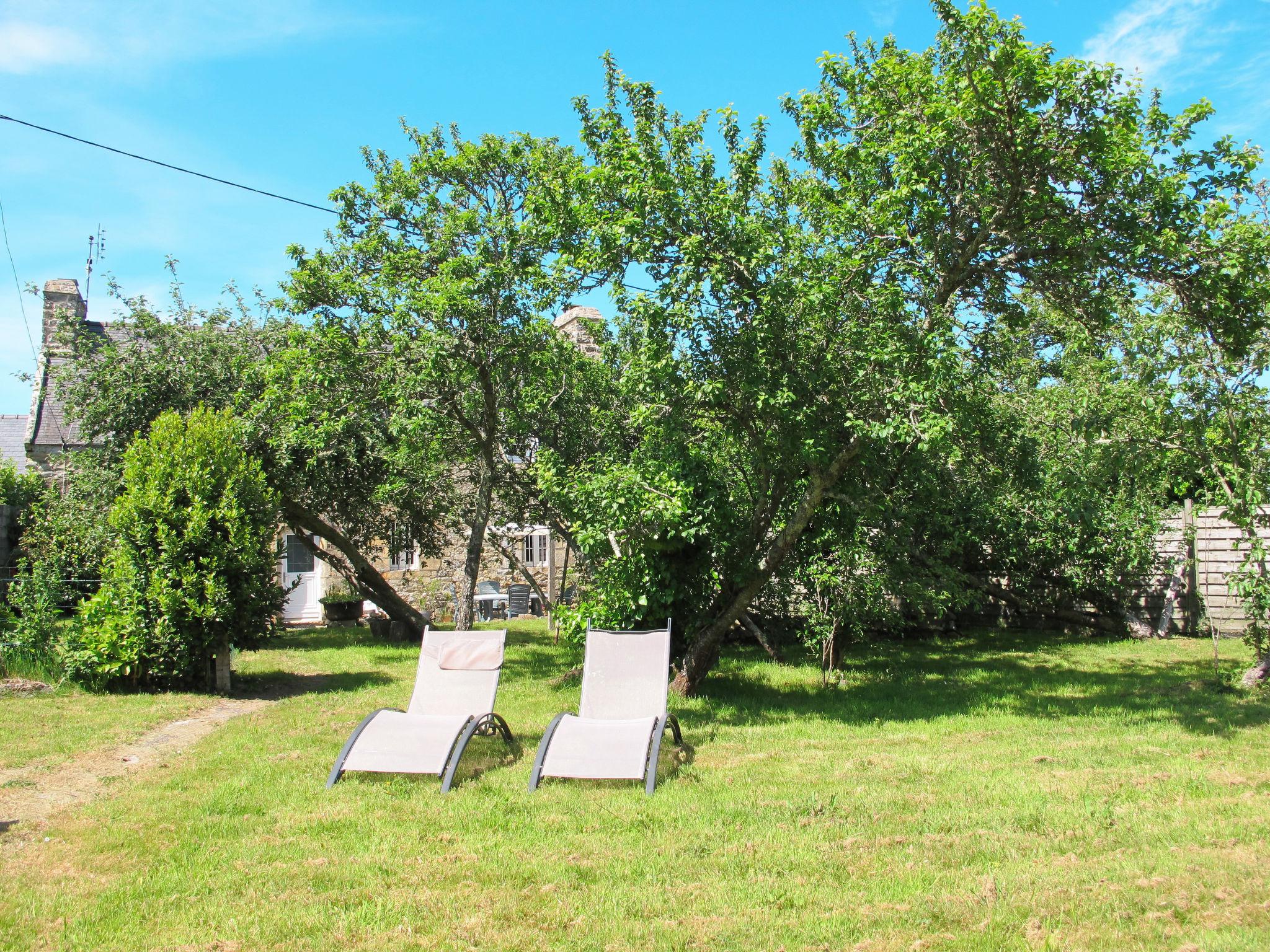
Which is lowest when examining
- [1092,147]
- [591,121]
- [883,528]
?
[883,528]

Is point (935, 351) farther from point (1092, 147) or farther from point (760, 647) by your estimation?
point (760, 647)

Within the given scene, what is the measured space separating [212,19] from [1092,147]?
9839 mm

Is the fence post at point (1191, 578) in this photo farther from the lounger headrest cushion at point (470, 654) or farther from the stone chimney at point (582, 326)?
the lounger headrest cushion at point (470, 654)

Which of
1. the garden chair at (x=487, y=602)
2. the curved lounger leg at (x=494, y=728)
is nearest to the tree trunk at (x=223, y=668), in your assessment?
the curved lounger leg at (x=494, y=728)

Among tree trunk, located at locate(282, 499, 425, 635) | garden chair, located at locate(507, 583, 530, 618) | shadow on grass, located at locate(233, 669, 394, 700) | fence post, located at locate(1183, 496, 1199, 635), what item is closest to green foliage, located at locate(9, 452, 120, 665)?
shadow on grass, located at locate(233, 669, 394, 700)

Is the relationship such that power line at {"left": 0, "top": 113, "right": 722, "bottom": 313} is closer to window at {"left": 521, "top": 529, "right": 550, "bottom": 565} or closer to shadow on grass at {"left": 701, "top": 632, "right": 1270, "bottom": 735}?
shadow on grass at {"left": 701, "top": 632, "right": 1270, "bottom": 735}

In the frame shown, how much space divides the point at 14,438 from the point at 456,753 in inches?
1101

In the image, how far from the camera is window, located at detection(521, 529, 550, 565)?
20.3 m

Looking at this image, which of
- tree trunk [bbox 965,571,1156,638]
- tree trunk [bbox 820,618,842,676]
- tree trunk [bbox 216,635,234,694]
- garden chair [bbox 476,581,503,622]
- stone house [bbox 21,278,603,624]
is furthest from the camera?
garden chair [bbox 476,581,503,622]

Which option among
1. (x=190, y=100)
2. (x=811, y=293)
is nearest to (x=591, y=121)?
(x=811, y=293)

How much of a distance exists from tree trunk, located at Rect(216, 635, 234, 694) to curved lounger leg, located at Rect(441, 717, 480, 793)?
4.47 meters

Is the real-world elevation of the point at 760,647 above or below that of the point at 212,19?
below

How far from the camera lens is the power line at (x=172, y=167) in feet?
34.1

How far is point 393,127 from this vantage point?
1097 cm
